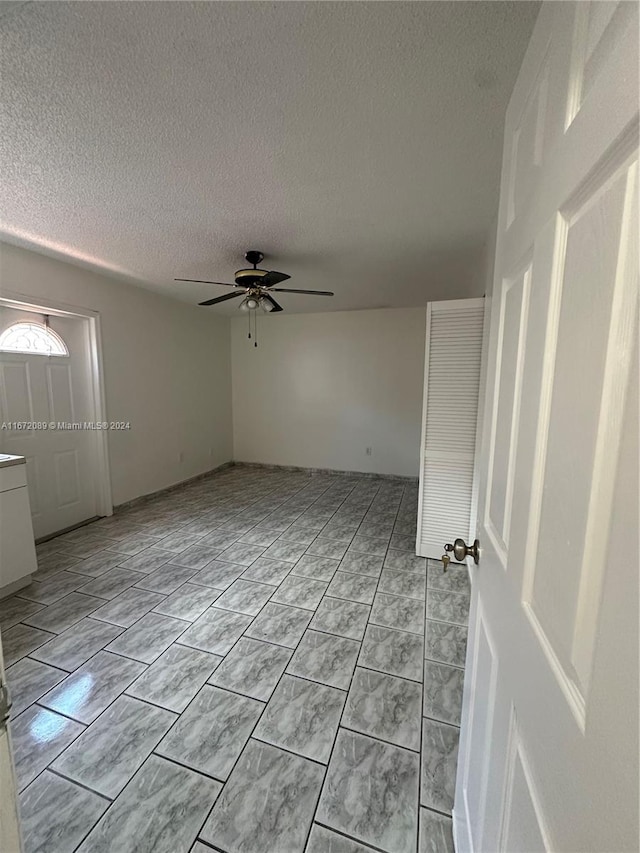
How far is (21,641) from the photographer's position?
1.94m

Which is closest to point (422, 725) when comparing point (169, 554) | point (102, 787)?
point (102, 787)

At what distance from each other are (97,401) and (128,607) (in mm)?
2127

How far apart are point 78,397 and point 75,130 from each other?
2512 mm

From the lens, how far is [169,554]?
2939 mm

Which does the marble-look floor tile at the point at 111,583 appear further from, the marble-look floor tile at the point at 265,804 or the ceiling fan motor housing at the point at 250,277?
the ceiling fan motor housing at the point at 250,277

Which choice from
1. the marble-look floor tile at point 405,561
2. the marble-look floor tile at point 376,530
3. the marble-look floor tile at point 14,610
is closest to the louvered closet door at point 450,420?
the marble-look floor tile at point 405,561

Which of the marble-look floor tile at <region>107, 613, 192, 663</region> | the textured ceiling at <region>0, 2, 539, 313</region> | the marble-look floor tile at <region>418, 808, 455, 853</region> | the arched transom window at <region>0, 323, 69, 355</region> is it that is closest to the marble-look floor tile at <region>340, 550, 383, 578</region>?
the marble-look floor tile at <region>107, 613, 192, 663</region>

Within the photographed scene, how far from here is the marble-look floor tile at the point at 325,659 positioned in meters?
1.72

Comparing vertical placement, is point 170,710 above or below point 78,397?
below

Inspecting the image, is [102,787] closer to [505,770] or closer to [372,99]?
[505,770]

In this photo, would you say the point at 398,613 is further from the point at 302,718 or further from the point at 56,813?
the point at 56,813

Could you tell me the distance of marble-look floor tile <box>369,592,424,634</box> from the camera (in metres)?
2.09

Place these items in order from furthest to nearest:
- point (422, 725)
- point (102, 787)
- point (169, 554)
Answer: point (169, 554) < point (422, 725) < point (102, 787)

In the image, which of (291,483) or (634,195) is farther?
(291,483)
